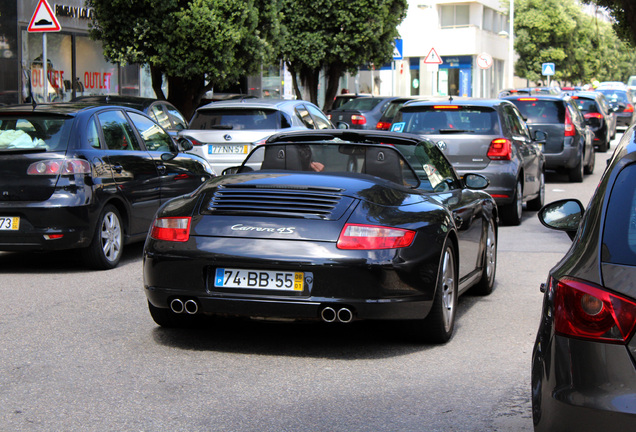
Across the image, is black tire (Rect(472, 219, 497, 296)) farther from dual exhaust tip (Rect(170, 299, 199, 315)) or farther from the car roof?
the car roof

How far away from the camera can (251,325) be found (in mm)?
6691

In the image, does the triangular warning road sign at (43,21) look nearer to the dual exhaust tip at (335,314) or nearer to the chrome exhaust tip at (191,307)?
the chrome exhaust tip at (191,307)

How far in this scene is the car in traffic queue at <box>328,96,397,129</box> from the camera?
27484 millimetres

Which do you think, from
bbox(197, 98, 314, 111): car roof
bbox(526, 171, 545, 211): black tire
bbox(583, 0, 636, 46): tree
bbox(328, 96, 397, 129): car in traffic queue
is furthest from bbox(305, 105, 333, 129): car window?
bbox(583, 0, 636, 46): tree

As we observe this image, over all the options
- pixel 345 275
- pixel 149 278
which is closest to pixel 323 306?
pixel 345 275

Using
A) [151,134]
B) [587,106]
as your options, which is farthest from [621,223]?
[587,106]

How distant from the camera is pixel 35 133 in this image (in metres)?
8.90

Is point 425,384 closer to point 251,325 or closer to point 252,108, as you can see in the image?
point 251,325

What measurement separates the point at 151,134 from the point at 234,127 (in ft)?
13.1

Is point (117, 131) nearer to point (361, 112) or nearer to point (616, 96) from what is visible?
point (361, 112)

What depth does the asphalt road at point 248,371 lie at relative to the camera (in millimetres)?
4574

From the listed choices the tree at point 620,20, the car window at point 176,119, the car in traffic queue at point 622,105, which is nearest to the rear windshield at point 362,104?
the tree at point 620,20

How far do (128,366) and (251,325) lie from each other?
50.8 inches

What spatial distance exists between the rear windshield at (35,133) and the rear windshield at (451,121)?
5251 millimetres
